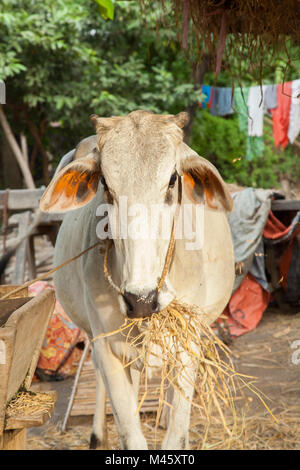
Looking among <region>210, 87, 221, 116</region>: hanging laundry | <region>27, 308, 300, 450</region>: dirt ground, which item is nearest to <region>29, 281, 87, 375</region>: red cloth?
<region>27, 308, 300, 450</region>: dirt ground

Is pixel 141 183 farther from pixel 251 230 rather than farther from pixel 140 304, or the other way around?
pixel 251 230

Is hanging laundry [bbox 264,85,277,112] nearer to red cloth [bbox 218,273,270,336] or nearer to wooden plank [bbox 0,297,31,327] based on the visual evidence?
red cloth [bbox 218,273,270,336]

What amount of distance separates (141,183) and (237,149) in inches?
311

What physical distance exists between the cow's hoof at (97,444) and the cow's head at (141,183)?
167 cm

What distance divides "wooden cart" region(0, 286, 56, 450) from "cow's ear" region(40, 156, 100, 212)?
15.9 inches

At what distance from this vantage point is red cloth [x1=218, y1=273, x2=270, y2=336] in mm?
5672

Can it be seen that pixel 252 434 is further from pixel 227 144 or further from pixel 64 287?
pixel 227 144

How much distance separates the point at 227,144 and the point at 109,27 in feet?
14.3

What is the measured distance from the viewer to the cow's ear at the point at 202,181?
219 cm

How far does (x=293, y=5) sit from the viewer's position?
8.98 feet

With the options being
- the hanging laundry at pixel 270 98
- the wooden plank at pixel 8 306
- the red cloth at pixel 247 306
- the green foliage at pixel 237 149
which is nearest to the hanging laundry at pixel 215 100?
the green foliage at pixel 237 149

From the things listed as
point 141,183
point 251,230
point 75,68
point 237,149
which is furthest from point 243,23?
point 237,149

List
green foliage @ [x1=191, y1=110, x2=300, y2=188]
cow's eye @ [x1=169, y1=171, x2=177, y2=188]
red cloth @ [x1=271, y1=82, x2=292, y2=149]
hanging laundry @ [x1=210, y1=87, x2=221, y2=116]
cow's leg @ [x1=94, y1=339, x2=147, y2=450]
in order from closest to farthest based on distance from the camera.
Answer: cow's eye @ [x1=169, y1=171, x2=177, y2=188] < cow's leg @ [x1=94, y1=339, x2=147, y2=450] < red cloth @ [x1=271, y1=82, x2=292, y2=149] < hanging laundry @ [x1=210, y1=87, x2=221, y2=116] < green foliage @ [x1=191, y1=110, x2=300, y2=188]
